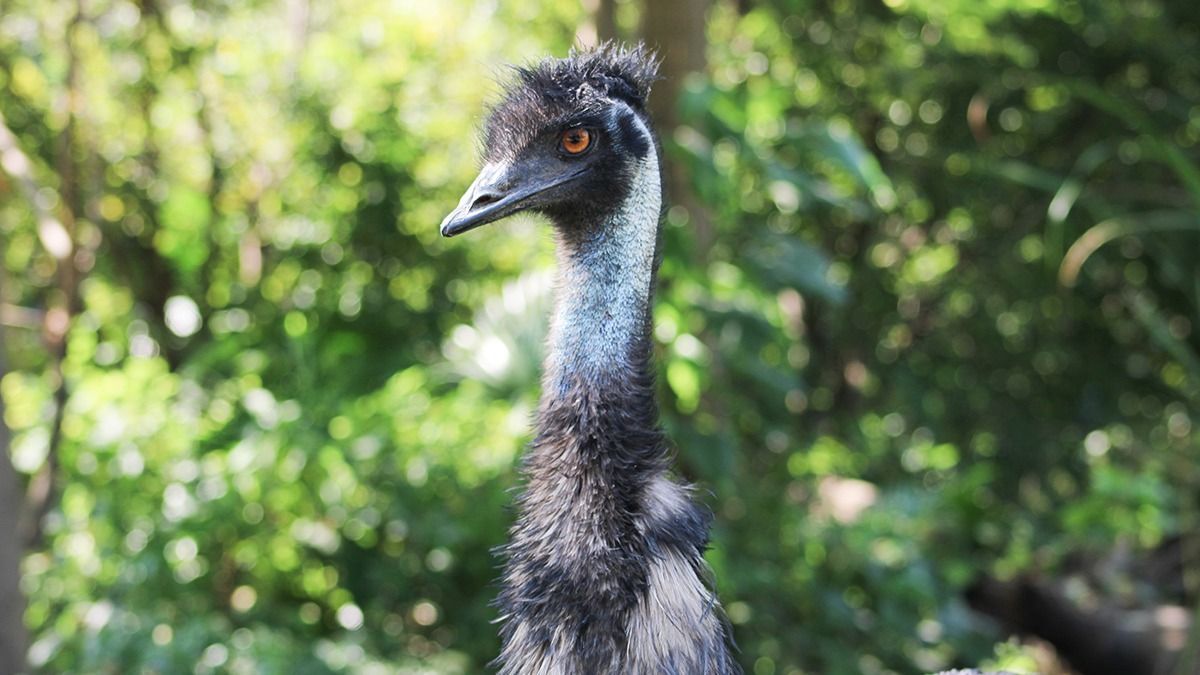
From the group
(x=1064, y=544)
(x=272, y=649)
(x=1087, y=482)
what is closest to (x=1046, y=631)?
(x=1064, y=544)

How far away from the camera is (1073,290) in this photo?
617 centimetres

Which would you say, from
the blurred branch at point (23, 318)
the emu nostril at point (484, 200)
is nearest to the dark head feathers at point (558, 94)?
the emu nostril at point (484, 200)

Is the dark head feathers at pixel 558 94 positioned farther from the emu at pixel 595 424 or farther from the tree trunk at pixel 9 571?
the tree trunk at pixel 9 571

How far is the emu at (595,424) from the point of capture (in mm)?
1838

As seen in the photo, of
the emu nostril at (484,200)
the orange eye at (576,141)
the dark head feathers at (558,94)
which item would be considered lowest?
the emu nostril at (484,200)

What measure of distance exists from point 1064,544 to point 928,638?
172 cm

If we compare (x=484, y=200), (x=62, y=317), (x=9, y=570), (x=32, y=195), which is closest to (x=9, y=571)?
(x=9, y=570)

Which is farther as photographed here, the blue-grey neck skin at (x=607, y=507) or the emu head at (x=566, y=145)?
the emu head at (x=566, y=145)

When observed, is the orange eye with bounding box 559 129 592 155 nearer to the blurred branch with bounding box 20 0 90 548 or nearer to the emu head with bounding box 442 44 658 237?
the emu head with bounding box 442 44 658 237

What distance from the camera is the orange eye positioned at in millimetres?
2010

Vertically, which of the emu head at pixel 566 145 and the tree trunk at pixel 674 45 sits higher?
the emu head at pixel 566 145

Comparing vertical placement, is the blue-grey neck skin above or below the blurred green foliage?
above

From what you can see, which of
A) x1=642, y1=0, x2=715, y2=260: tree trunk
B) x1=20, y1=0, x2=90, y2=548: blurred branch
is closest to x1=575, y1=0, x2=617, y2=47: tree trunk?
x1=642, y1=0, x2=715, y2=260: tree trunk

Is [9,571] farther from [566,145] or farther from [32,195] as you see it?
[566,145]
